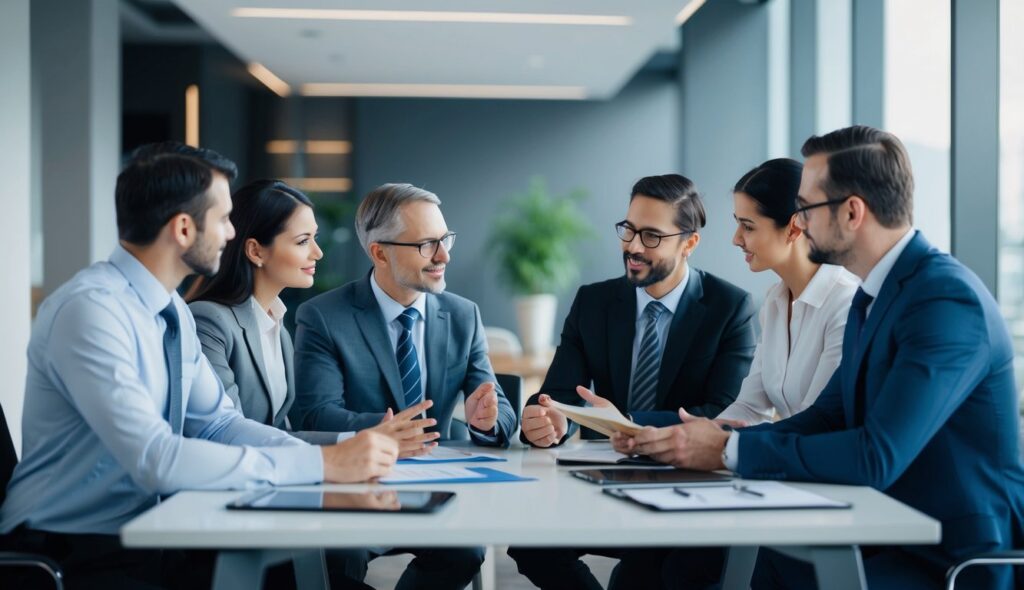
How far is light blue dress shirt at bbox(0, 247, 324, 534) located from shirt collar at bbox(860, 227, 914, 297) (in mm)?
1231

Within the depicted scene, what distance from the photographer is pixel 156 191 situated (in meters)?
2.08

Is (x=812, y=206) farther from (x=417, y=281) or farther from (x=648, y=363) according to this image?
(x=417, y=281)

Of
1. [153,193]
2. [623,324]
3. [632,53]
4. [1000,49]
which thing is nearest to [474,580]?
[623,324]

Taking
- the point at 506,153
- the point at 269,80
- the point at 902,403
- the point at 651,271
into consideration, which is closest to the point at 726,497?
the point at 902,403

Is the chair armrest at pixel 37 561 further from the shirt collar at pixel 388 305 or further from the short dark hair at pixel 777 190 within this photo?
the short dark hair at pixel 777 190

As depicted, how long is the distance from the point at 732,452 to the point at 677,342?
1.01m

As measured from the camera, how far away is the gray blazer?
2.69 m

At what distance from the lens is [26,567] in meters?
1.98

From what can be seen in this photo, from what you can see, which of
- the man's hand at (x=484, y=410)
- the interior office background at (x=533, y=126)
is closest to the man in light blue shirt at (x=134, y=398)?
the man's hand at (x=484, y=410)

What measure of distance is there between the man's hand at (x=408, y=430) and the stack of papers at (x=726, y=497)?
55 cm

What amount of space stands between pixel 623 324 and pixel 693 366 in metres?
0.26

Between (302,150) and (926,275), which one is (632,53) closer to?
(302,150)

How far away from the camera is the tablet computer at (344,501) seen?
167cm

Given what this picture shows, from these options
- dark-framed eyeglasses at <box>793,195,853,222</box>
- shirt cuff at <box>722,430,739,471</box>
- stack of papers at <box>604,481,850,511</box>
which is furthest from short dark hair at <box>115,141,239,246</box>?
dark-framed eyeglasses at <box>793,195,853,222</box>
